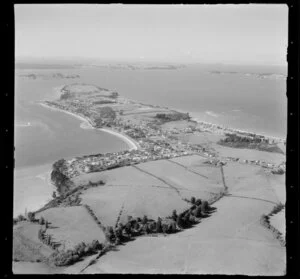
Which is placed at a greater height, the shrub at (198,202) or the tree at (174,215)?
the shrub at (198,202)

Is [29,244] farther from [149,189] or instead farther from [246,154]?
[246,154]

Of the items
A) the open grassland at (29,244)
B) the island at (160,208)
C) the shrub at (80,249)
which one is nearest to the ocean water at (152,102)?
the island at (160,208)

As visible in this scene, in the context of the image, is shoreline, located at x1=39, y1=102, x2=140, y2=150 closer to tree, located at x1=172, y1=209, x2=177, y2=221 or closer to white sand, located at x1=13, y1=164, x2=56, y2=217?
white sand, located at x1=13, y1=164, x2=56, y2=217

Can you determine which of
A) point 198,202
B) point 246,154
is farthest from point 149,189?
point 246,154

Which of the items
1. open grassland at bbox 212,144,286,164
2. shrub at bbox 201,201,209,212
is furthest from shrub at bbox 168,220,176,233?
open grassland at bbox 212,144,286,164

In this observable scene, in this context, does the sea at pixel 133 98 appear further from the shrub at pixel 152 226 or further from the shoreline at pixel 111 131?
the shrub at pixel 152 226
